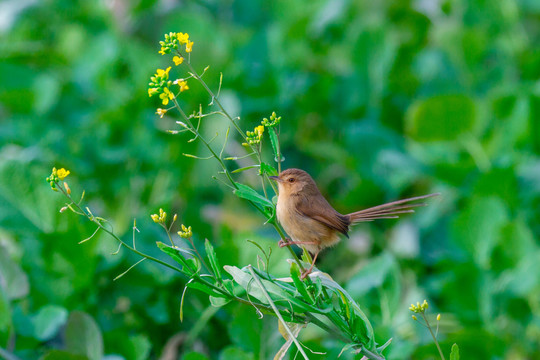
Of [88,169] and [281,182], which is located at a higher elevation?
[281,182]

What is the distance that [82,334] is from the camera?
236 cm

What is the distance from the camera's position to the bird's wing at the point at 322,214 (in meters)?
2.12

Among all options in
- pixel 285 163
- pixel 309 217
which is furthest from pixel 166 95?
pixel 285 163

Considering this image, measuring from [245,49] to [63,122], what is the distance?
132cm

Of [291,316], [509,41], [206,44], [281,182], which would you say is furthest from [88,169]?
[509,41]

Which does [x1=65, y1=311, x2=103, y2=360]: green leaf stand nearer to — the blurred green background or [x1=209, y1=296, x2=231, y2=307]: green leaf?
the blurred green background

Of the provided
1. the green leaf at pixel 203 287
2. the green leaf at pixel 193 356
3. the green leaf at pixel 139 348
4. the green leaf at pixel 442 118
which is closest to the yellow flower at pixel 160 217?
the green leaf at pixel 203 287

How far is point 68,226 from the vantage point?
277cm

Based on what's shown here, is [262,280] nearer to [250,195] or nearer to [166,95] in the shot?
[250,195]

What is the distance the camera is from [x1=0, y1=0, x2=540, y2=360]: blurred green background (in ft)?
9.10

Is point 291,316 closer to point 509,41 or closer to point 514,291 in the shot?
point 514,291

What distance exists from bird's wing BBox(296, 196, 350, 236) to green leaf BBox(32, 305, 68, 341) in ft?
3.20

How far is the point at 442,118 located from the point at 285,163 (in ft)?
3.38

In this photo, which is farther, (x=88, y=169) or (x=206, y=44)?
(x=206, y=44)
